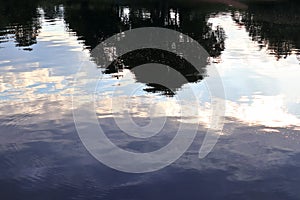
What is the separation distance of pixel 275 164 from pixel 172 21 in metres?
52.8

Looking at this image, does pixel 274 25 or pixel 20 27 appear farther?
pixel 20 27

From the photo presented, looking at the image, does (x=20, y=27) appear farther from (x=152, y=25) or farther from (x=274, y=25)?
(x=274, y=25)

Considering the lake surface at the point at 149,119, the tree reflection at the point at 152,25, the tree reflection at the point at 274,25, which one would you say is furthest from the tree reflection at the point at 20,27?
the tree reflection at the point at 274,25

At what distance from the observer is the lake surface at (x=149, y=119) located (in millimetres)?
13867

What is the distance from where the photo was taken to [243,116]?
68.5 feet

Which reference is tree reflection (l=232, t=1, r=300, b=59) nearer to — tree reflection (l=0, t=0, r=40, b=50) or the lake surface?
the lake surface

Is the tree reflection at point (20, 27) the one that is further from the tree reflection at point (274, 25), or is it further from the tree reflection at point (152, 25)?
the tree reflection at point (274, 25)

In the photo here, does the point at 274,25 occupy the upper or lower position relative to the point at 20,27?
upper

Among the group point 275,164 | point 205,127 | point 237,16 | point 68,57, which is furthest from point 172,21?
point 275,164

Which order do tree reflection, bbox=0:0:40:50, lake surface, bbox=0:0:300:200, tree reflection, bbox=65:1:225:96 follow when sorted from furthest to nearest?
tree reflection, bbox=0:0:40:50
tree reflection, bbox=65:1:225:96
lake surface, bbox=0:0:300:200

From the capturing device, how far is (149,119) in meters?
20.4

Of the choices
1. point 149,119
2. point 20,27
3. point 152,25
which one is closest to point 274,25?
point 152,25

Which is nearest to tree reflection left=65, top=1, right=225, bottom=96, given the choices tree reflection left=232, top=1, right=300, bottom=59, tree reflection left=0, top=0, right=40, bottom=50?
tree reflection left=232, top=1, right=300, bottom=59

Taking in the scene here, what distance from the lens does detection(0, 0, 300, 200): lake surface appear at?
45.5 feet
